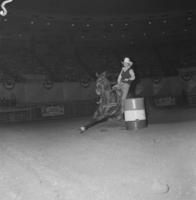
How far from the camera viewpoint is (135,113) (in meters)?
9.41

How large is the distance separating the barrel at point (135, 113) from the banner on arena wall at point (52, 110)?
9074 mm

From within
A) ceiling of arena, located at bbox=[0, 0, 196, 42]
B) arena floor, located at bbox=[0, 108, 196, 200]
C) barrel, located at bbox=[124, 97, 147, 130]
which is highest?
ceiling of arena, located at bbox=[0, 0, 196, 42]

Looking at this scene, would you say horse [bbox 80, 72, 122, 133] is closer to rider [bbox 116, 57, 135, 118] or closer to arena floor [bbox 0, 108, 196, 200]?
rider [bbox 116, 57, 135, 118]

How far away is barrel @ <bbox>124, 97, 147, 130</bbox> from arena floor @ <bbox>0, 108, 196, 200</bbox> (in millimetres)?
445

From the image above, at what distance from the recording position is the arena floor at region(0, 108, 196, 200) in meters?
5.17

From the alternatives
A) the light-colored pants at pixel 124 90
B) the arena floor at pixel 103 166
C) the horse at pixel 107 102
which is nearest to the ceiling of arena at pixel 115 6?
the horse at pixel 107 102

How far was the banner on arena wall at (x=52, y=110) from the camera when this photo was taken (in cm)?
1794

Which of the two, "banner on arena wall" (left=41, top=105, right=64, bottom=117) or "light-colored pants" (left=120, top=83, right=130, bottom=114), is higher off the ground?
"light-colored pants" (left=120, top=83, right=130, bottom=114)

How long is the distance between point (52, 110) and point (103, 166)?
39.8 ft

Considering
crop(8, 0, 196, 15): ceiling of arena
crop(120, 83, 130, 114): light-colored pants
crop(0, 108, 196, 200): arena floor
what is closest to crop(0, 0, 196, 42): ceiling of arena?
crop(8, 0, 196, 15): ceiling of arena

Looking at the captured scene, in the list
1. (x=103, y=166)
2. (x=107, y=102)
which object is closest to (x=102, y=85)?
(x=107, y=102)

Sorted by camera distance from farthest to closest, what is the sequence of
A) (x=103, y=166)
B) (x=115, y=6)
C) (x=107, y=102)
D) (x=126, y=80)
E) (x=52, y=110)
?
1. (x=115, y=6)
2. (x=52, y=110)
3. (x=107, y=102)
4. (x=126, y=80)
5. (x=103, y=166)

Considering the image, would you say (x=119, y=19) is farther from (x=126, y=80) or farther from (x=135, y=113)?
(x=135, y=113)

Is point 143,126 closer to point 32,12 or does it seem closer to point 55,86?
point 55,86
